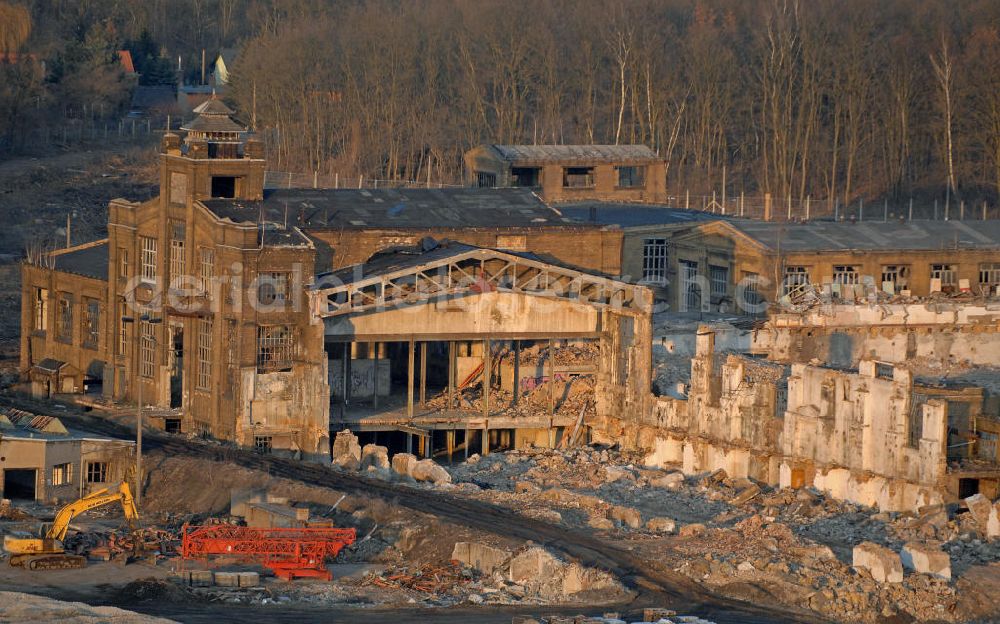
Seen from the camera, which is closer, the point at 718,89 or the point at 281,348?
the point at 281,348

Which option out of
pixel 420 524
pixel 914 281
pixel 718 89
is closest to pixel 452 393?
pixel 420 524

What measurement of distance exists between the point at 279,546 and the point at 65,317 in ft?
86.6

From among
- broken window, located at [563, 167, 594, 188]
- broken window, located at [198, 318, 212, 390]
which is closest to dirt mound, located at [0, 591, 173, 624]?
broken window, located at [198, 318, 212, 390]

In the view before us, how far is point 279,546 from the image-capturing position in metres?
59.3

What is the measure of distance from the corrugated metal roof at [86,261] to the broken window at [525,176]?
26716 millimetres

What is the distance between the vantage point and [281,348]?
74.3 m

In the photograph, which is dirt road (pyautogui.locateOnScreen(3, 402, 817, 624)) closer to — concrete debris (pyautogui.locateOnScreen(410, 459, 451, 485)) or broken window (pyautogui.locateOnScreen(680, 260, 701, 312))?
concrete debris (pyautogui.locateOnScreen(410, 459, 451, 485))

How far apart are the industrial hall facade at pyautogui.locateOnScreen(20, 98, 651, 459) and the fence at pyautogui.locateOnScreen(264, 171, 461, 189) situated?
111 ft

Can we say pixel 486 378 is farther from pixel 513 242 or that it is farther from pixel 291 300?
pixel 513 242

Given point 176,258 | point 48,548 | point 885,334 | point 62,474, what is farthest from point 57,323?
point 885,334

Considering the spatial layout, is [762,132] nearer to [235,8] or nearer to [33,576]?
[235,8]

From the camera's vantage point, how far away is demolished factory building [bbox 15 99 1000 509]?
2721 inches

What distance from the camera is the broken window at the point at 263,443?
73938mm

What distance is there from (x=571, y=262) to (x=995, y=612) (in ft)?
92.1
